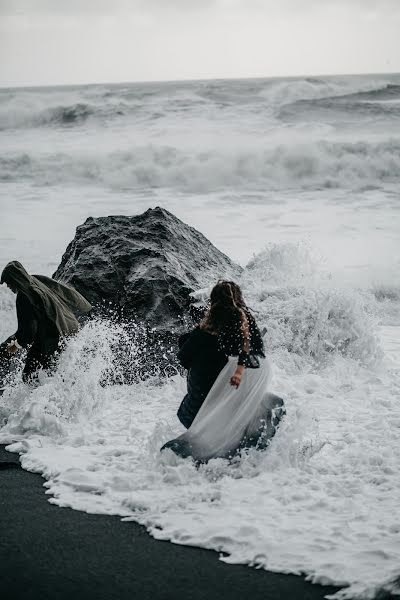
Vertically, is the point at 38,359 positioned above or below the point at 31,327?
below

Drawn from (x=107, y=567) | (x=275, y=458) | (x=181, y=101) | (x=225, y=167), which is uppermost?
(x=181, y=101)

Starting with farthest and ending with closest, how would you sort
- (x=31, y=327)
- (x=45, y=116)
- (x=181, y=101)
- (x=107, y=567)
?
(x=181, y=101) < (x=45, y=116) < (x=31, y=327) < (x=107, y=567)

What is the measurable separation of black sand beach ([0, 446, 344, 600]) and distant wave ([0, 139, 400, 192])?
24.9 m

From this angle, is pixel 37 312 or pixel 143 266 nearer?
pixel 37 312

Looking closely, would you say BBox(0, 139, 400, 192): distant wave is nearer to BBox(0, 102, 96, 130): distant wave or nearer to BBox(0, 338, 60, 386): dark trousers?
BBox(0, 102, 96, 130): distant wave

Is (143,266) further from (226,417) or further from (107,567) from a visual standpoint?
(107,567)

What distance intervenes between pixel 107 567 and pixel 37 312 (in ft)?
8.94

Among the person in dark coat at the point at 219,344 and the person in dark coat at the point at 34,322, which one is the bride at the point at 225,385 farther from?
the person in dark coat at the point at 34,322

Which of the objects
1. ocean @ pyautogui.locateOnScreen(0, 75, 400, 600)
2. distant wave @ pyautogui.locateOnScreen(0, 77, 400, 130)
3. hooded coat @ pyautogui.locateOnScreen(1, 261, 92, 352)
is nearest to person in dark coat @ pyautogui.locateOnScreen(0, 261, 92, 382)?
hooded coat @ pyautogui.locateOnScreen(1, 261, 92, 352)

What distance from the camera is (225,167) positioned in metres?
29.5

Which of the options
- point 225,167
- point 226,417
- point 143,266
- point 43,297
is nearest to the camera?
point 226,417

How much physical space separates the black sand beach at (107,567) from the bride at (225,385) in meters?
0.83

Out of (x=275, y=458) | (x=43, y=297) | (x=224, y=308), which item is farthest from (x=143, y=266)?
(x=275, y=458)

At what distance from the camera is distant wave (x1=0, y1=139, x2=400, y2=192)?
28.5m
